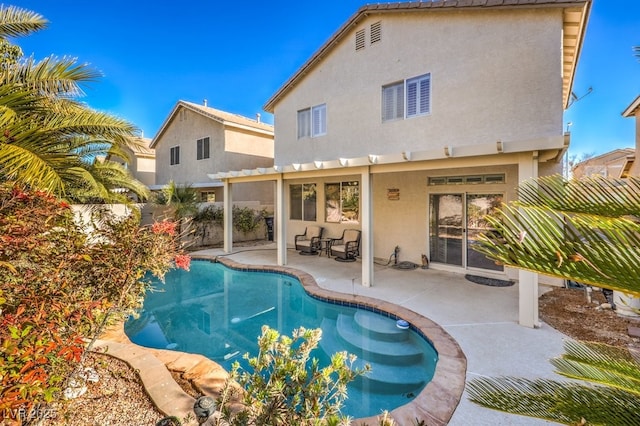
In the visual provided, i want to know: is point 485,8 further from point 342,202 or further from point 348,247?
point 348,247

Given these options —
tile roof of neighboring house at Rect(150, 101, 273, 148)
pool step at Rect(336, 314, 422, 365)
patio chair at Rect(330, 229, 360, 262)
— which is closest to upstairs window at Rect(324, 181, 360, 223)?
patio chair at Rect(330, 229, 360, 262)

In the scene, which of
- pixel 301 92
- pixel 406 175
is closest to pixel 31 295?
pixel 406 175

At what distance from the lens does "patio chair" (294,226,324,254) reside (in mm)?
14172

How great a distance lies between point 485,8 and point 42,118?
38.0 feet

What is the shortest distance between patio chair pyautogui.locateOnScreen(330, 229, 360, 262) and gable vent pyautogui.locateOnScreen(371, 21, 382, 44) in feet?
24.2

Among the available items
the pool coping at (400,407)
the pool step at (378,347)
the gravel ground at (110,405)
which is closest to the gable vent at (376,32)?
the pool coping at (400,407)

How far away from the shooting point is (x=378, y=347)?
20.5 feet

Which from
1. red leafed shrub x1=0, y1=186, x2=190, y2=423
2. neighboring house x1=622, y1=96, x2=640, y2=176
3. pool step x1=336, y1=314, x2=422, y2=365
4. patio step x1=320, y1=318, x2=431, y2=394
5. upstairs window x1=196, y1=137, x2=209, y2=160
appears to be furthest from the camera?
upstairs window x1=196, y1=137, x2=209, y2=160

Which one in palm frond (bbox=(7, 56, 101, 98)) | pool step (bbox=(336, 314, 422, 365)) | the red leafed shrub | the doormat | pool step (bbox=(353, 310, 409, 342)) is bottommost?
pool step (bbox=(336, 314, 422, 365))

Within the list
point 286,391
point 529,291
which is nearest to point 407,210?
point 529,291

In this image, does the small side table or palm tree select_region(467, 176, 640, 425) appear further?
the small side table

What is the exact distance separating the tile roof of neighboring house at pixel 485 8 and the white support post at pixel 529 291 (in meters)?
4.79

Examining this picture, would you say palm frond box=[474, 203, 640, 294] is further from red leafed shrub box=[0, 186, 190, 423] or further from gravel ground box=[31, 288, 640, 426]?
gravel ground box=[31, 288, 640, 426]

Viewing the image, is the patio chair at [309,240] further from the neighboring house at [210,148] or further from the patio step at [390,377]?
the patio step at [390,377]
